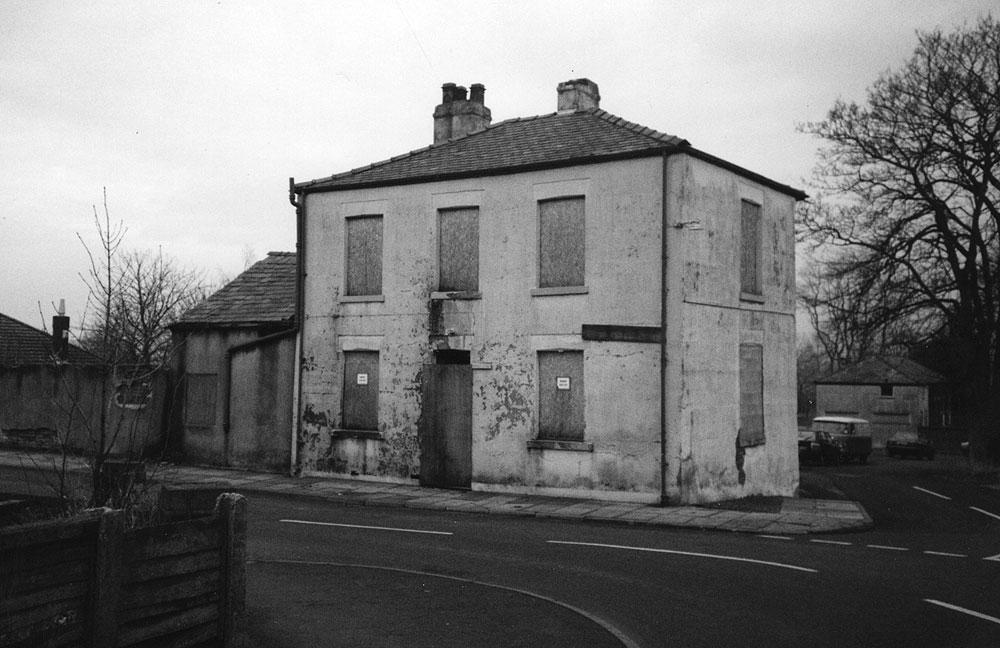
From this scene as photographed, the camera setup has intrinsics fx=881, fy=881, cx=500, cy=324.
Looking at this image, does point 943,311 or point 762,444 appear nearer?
point 762,444

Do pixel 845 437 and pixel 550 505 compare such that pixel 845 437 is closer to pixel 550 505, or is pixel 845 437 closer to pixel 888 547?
pixel 550 505

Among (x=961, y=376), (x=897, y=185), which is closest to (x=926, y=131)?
(x=897, y=185)

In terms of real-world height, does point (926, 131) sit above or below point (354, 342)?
above

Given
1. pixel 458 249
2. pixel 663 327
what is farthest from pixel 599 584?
pixel 458 249

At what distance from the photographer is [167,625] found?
6.09 m

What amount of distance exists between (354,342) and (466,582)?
41.8 feet

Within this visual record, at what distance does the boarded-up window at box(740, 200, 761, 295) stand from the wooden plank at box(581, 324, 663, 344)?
3.38 metres

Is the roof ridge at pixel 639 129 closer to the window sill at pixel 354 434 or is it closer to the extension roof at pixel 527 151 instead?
the extension roof at pixel 527 151

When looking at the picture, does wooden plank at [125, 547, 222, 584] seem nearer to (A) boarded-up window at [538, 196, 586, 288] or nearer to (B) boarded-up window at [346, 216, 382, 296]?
(A) boarded-up window at [538, 196, 586, 288]

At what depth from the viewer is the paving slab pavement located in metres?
16.1

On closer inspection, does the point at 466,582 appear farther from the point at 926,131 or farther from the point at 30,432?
the point at 926,131

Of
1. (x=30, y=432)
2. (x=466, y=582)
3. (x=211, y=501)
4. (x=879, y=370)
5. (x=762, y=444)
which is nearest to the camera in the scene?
(x=211, y=501)

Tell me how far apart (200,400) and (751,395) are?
47.9 ft

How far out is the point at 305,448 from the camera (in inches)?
881
